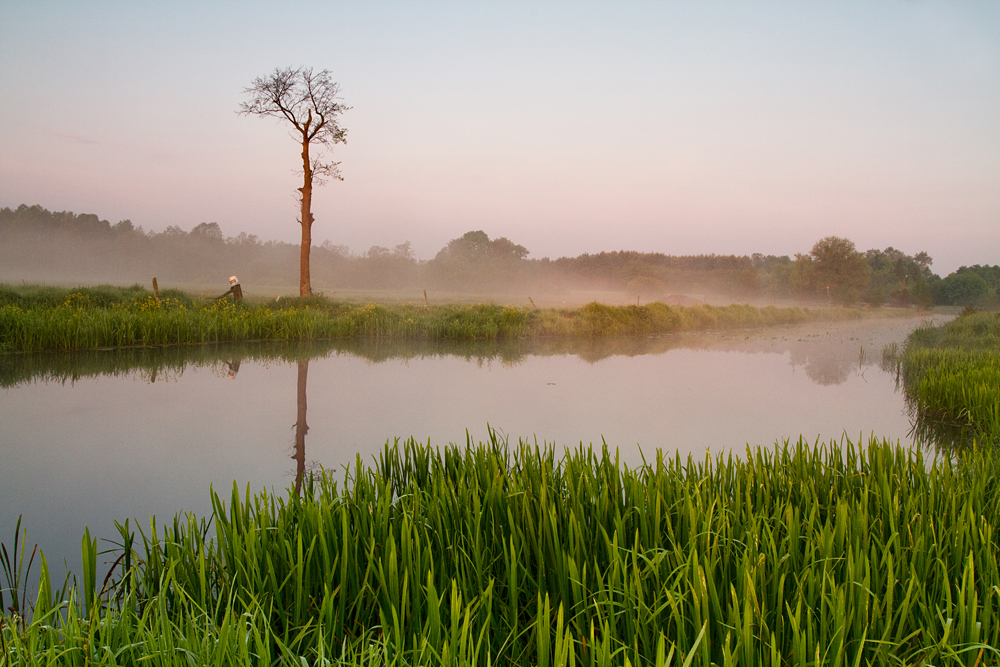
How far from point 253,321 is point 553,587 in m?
10.8

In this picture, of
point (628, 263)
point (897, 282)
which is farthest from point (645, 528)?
point (897, 282)

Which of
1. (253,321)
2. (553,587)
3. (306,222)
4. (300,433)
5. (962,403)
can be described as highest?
(306,222)

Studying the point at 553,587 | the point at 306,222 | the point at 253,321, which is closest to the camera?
the point at 553,587

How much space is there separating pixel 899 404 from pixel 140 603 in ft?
24.2

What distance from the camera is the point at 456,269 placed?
53.5m

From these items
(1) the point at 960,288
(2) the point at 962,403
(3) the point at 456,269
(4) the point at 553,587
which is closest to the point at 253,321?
(4) the point at 553,587

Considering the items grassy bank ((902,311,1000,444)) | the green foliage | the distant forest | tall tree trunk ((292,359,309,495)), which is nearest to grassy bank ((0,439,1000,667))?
tall tree trunk ((292,359,309,495))

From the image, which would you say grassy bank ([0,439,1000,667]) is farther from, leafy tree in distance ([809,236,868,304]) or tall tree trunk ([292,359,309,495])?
leafy tree in distance ([809,236,868,304])

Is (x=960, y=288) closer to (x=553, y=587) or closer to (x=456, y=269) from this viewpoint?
(x=456, y=269)

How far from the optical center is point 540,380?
25.1 ft

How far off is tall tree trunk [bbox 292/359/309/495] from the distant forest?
34.8 m

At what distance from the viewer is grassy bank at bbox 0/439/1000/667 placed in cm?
133

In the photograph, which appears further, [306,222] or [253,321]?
[306,222]

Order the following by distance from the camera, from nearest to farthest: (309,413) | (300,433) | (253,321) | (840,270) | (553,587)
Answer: (553,587)
(300,433)
(309,413)
(253,321)
(840,270)
